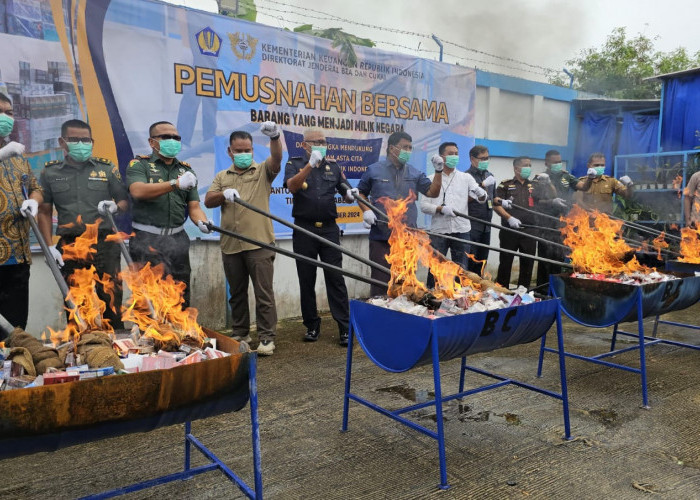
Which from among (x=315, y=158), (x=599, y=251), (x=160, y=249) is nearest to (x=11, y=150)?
(x=160, y=249)

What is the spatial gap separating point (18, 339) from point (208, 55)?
411 centimetres

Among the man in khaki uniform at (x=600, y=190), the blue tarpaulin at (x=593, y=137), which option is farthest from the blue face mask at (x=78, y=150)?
the blue tarpaulin at (x=593, y=137)

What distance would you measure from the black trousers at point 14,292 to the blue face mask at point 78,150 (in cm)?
97

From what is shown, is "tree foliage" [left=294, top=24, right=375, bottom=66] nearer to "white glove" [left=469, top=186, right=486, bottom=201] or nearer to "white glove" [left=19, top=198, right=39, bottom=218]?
"white glove" [left=469, top=186, right=486, bottom=201]

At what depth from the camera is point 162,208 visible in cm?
466

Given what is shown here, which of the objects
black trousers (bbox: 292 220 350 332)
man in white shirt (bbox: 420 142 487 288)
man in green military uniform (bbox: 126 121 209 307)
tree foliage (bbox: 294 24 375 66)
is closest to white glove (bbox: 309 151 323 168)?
black trousers (bbox: 292 220 350 332)

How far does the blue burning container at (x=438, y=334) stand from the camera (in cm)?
297

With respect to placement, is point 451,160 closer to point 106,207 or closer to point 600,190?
point 600,190

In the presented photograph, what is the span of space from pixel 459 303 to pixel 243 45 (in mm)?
4103

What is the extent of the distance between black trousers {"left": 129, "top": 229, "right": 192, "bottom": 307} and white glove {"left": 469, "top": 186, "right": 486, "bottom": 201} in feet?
11.2

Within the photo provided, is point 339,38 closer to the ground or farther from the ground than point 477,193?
farther from the ground

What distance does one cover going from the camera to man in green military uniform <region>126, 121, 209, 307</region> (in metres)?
4.58

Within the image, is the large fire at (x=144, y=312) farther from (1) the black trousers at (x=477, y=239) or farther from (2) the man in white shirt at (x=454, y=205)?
(1) the black trousers at (x=477, y=239)

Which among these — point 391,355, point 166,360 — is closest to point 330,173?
point 391,355
